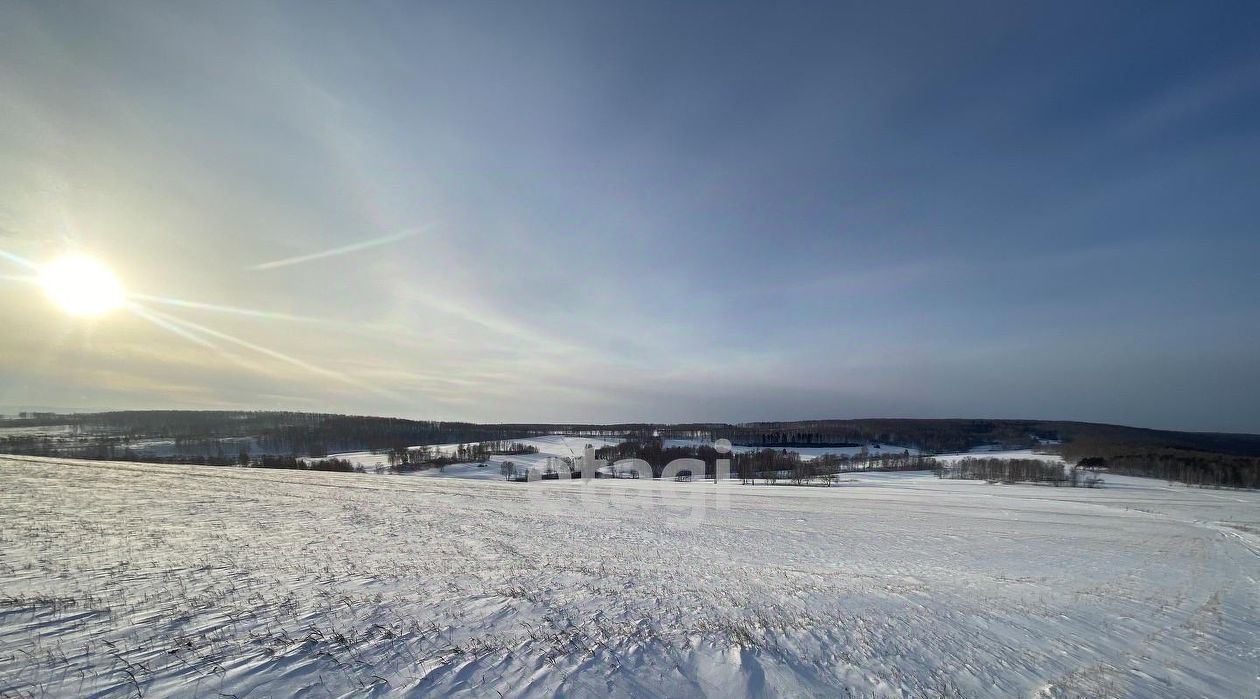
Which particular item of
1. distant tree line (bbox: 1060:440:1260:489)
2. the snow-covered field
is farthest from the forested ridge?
the snow-covered field

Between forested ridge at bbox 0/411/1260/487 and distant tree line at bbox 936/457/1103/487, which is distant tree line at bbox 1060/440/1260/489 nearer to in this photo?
forested ridge at bbox 0/411/1260/487

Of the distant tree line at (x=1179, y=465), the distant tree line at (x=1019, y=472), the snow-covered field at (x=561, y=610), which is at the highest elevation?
the snow-covered field at (x=561, y=610)

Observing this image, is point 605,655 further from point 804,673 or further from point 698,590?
point 698,590

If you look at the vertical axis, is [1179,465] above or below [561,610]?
below

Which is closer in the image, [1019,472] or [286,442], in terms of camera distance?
[1019,472]

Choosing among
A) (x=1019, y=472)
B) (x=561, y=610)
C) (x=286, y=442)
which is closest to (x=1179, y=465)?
(x=1019, y=472)

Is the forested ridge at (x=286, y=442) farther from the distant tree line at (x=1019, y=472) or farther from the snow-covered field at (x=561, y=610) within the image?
the snow-covered field at (x=561, y=610)

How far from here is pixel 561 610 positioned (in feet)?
35.1

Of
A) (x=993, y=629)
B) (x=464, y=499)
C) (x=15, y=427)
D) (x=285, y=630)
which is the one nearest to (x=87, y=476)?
(x=464, y=499)

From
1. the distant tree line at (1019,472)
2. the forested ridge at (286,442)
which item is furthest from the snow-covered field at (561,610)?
the forested ridge at (286,442)

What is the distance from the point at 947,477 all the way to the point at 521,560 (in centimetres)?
12871

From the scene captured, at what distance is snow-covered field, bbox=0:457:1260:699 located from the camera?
696 centimetres

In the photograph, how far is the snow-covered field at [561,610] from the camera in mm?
6957

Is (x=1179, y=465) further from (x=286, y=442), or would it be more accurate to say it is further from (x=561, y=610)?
(x=286, y=442)
